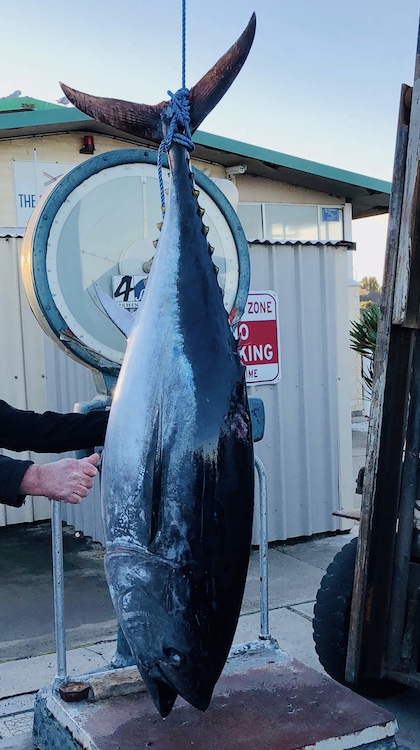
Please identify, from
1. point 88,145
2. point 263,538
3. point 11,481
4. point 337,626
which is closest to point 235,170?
point 88,145

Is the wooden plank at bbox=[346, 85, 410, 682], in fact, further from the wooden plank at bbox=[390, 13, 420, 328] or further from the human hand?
the human hand

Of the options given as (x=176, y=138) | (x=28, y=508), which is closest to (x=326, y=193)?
(x=28, y=508)

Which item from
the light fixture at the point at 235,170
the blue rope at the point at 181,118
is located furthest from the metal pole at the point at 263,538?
the light fixture at the point at 235,170

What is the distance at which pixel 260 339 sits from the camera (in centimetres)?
526

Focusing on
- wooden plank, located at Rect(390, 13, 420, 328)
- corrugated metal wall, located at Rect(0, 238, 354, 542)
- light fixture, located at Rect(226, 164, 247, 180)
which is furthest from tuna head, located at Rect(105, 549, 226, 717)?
light fixture, located at Rect(226, 164, 247, 180)

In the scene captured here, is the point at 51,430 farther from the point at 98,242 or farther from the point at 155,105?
the point at 155,105

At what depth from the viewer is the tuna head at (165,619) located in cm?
150

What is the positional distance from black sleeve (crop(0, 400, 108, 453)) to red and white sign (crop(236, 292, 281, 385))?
3.06 metres

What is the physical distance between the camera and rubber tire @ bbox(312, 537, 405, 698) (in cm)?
308

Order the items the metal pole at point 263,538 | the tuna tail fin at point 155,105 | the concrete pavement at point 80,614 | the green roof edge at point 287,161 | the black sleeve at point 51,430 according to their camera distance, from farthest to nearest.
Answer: the green roof edge at point 287,161
the concrete pavement at point 80,614
the metal pole at point 263,538
the black sleeve at point 51,430
the tuna tail fin at point 155,105

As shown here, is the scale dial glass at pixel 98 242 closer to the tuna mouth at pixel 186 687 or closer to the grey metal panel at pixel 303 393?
the tuna mouth at pixel 186 687

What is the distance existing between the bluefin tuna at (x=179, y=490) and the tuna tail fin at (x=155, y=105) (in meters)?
0.42

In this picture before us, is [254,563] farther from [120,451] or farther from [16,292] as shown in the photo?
[120,451]

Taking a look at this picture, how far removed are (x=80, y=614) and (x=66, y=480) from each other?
109 inches
